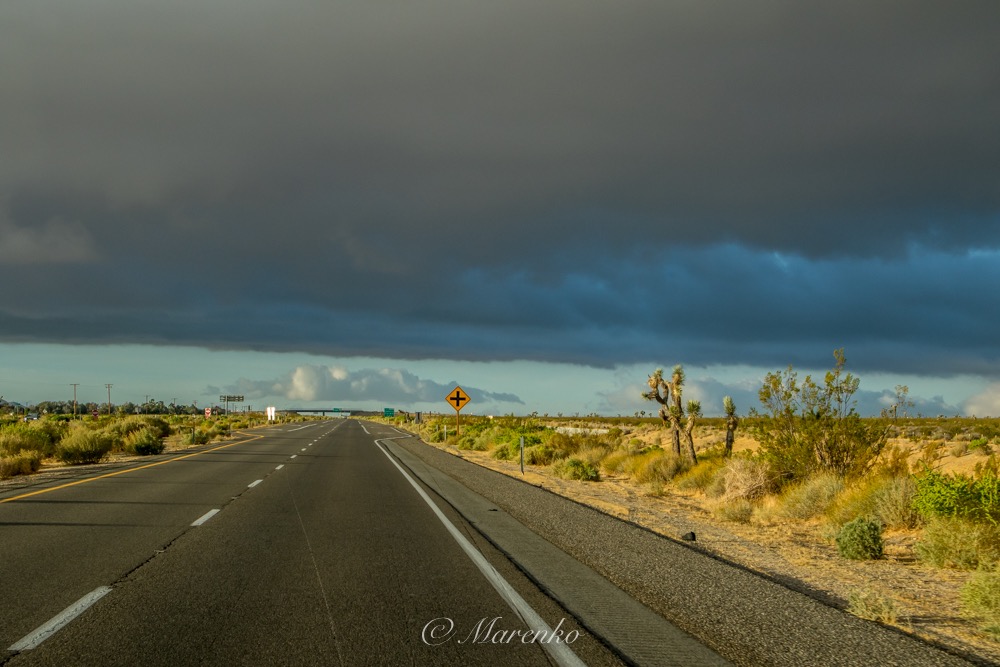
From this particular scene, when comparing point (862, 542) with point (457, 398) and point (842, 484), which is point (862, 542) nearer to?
point (842, 484)

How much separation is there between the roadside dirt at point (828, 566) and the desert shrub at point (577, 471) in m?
6.15

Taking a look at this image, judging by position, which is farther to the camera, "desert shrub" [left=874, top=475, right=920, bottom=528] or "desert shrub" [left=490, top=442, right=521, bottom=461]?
"desert shrub" [left=490, top=442, right=521, bottom=461]

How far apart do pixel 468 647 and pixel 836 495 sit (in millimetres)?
12381

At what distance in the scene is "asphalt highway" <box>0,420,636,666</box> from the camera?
5469 millimetres

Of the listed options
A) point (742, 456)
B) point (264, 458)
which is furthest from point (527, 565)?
point (264, 458)

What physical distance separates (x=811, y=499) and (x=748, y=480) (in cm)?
279

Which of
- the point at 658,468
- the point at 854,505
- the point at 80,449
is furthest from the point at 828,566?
the point at 80,449

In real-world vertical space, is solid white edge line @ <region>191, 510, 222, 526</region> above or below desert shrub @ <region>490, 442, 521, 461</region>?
above

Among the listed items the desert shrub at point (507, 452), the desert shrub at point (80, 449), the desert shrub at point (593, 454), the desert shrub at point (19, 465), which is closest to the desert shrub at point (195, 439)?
the desert shrub at point (80, 449)

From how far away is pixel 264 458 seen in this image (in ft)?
100

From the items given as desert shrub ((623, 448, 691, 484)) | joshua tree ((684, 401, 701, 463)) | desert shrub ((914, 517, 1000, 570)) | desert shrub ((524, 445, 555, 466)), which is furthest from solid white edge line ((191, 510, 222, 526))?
desert shrub ((524, 445, 555, 466))

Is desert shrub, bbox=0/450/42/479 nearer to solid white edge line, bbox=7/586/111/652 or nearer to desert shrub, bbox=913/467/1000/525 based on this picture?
solid white edge line, bbox=7/586/111/652

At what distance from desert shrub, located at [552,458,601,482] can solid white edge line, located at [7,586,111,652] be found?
19384 mm

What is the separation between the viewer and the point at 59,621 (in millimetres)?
6113
